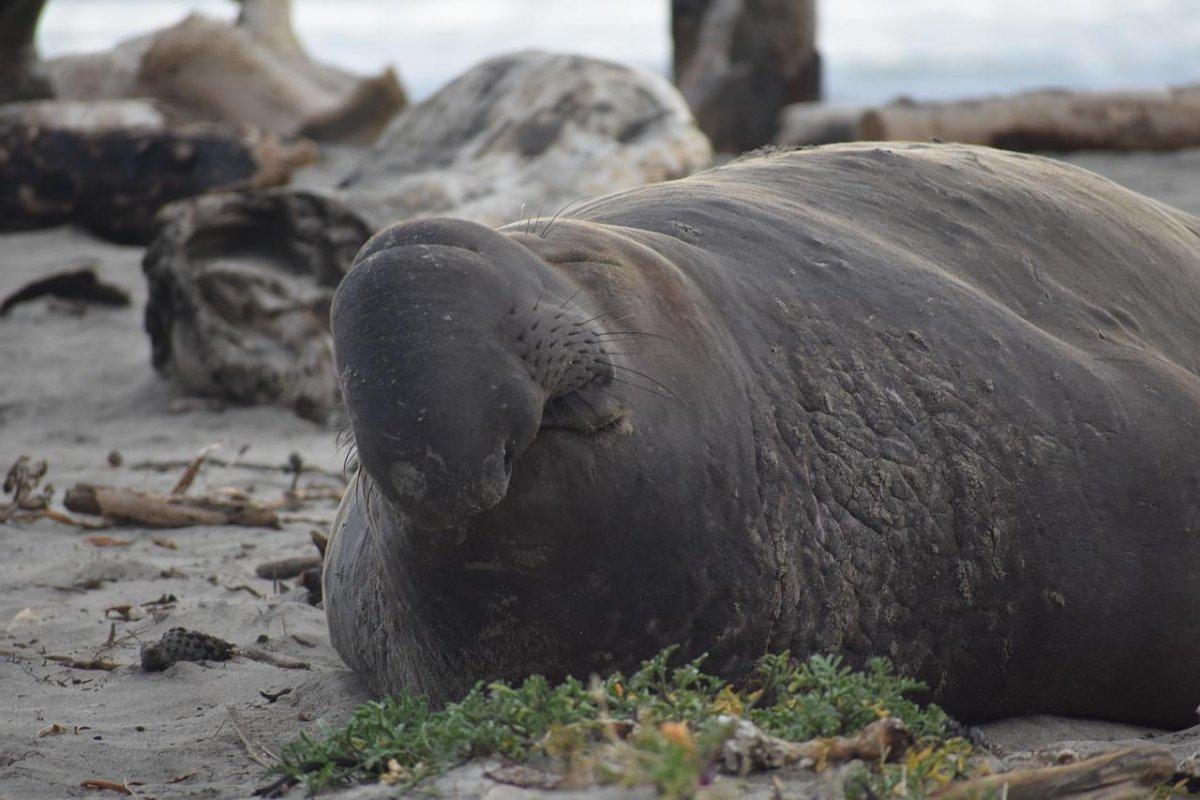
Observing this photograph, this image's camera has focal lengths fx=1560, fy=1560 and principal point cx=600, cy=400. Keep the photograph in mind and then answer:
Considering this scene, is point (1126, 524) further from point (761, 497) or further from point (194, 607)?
point (194, 607)

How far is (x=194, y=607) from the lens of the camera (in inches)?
171

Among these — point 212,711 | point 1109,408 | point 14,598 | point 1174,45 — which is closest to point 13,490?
point 14,598

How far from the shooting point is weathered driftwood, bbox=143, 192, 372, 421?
727cm

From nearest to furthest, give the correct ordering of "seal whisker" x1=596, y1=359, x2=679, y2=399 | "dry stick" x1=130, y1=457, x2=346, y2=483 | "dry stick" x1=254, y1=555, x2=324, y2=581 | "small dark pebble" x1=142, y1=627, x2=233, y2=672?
"seal whisker" x1=596, y1=359, x2=679, y2=399, "small dark pebble" x1=142, y1=627, x2=233, y2=672, "dry stick" x1=254, y1=555, x2=324, y2=581, "dry stick" x1=130, y1=457, x2=346, y2=483

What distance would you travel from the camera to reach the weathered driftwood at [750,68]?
539 inches

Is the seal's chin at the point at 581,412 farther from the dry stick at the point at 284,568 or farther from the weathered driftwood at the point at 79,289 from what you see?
the weathered driftwood at the point at 79,289

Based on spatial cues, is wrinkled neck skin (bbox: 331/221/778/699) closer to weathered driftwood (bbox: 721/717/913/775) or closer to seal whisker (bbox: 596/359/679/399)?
seal whisker (bbox: 596/359/679/399)

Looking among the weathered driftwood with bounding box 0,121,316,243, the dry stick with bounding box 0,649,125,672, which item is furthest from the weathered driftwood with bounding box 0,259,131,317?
the dry stick with bounding box 0,649,125,672

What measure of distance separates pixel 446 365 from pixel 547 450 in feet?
0.83

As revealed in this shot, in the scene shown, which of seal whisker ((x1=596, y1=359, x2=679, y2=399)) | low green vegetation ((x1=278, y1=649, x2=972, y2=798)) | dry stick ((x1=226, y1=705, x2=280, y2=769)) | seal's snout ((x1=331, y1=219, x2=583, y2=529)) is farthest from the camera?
dry stick ((x1=226, y1=705, x2=280, y2=769))

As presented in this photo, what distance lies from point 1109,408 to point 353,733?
5.86 ft

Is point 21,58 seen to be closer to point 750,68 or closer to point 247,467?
point 750,68

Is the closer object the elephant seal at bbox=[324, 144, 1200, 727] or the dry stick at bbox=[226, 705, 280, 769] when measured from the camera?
the elephant seal at bbox=[324, 144, 1200, 727]

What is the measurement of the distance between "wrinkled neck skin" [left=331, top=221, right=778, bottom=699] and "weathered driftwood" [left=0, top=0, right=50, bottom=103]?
10.9 m
